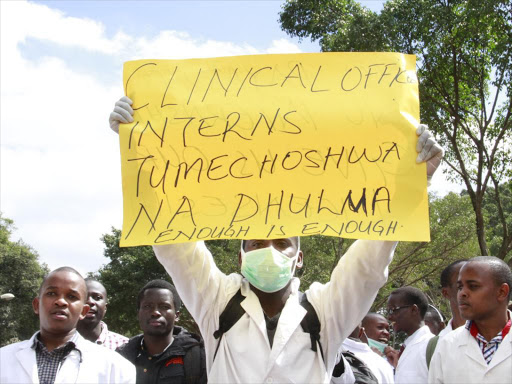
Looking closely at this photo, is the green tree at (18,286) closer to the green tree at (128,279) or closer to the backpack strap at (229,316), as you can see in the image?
the green tree at (128,279)

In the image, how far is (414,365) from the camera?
494cm

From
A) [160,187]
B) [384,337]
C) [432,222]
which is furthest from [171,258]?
[432,222]

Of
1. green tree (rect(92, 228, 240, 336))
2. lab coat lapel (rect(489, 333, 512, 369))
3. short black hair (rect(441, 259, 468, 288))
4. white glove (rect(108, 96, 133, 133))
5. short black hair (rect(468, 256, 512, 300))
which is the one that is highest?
green tree (rect(92, 228, 240, 336))

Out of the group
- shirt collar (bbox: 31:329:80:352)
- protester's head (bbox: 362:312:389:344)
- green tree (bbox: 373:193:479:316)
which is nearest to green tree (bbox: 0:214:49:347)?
green tree (bbox: 373:193:479:316)

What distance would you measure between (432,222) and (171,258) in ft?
70.5

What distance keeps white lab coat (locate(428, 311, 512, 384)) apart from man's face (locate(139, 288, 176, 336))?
1.90m

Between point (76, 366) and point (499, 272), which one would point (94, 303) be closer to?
point (76, 366)

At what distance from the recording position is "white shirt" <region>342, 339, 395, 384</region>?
498 centimetres

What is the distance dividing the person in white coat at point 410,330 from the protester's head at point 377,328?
40 cm

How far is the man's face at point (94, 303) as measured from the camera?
207 inches

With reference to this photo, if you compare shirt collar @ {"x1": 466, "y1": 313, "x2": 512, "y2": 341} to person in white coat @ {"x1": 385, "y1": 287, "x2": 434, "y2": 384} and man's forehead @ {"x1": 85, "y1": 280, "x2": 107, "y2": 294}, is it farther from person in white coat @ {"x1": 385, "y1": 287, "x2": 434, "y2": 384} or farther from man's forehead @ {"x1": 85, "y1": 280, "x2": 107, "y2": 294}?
man's forehead @ {"x1": 85, "y1": 280, "x2": 107, "y2": 294}

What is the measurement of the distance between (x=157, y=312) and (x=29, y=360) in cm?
144

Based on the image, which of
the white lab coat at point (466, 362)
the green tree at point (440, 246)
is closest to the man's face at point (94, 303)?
the white lab coat at point (466, 362)

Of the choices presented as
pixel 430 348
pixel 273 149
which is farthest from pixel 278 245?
pixel 430 348
